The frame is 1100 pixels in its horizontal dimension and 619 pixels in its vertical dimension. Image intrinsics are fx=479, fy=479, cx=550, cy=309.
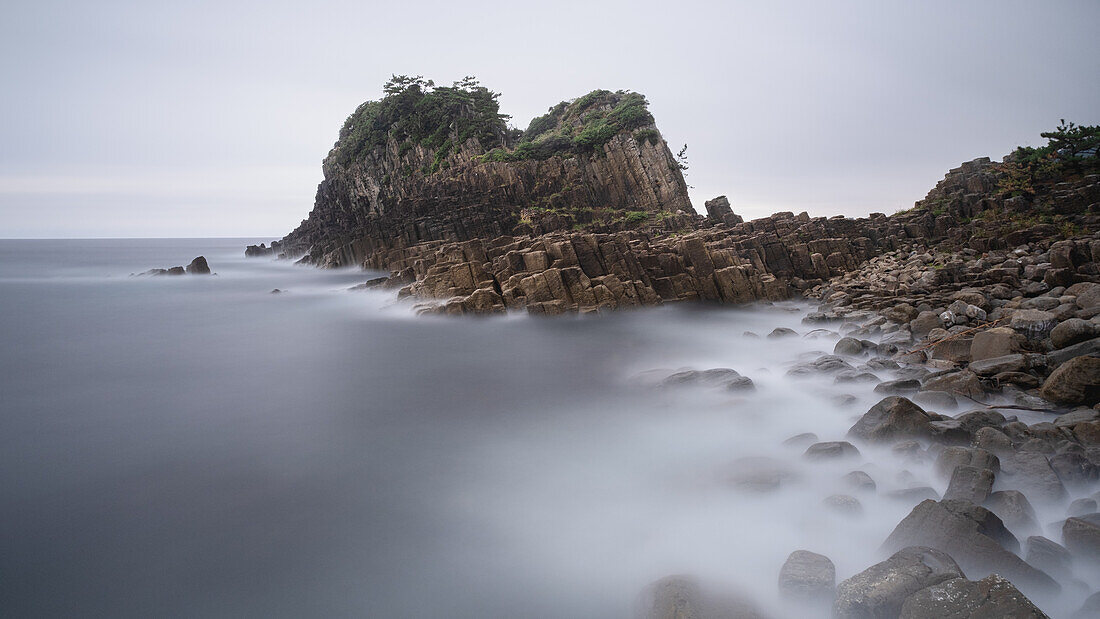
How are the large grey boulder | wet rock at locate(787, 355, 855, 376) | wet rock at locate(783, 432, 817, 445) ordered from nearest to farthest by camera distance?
1. the large grey boulder
2. wet rock at locate(783, 432, 817, 445)
3. wet rock at locate(787, 355, 855, 376)

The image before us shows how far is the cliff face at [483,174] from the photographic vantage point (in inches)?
1491

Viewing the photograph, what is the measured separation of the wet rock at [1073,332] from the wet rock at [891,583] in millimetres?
6741

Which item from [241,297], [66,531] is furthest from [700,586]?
[241,297]

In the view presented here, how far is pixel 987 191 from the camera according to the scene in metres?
23.9

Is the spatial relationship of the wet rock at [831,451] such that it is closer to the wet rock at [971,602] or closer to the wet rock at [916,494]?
the wet rock at [916,494]

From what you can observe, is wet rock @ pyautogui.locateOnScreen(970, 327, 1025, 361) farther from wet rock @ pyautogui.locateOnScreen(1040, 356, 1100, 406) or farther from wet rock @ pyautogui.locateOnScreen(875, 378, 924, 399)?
wet rock @ pyautogui.locateOnScreen(1040, 356, 1100, 406)

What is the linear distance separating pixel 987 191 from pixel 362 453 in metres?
30.7

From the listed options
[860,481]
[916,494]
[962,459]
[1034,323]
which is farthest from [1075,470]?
[1034,323]

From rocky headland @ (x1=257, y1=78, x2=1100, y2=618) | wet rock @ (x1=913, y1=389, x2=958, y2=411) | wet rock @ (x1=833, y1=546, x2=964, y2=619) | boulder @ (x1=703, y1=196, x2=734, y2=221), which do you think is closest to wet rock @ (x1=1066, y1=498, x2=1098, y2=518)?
rocky headland @ (x1=257, y1=78, x2=1100, y2=618)

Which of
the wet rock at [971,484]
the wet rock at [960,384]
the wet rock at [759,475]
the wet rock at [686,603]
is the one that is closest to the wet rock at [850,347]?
the wet rock at [960,384]

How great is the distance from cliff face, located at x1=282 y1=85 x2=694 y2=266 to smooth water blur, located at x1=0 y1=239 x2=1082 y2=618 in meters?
22.5

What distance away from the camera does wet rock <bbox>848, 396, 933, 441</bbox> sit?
646 centimetres

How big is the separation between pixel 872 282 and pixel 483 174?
97.0 ft

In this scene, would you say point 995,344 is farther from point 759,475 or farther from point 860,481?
point 759,475
